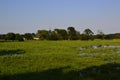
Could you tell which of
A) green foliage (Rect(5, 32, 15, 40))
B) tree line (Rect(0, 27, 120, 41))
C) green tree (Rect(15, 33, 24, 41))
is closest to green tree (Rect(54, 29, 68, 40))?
tree line (Rect(0, 27, 120, 41))

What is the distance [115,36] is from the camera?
5743 inches

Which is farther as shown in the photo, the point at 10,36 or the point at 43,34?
the point at 43,34

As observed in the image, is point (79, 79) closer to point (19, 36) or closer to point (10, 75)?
point (10, 75)

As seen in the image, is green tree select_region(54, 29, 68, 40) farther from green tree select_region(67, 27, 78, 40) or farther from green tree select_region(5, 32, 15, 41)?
green tree select_region(5, 32, 15, 41)

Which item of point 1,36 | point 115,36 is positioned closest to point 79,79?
point 1,36

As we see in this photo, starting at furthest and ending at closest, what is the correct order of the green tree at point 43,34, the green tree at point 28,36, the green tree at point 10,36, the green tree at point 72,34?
1. the green tree at point 28,36
2. the green tree at point 72,34
3. the green tree at point 43,34
4. the green tree at point 10,36

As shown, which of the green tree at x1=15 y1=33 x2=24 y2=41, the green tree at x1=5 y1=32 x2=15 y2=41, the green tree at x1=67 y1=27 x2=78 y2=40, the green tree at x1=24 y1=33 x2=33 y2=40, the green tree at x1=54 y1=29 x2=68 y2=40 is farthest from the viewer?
the green tree at x1=24 y1=33 x2=33 y2=40

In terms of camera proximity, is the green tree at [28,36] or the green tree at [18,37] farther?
the green tree at [28,36]

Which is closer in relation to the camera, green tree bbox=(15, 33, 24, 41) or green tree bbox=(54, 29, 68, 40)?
green tree bbox=(15, 33, 24, 41)

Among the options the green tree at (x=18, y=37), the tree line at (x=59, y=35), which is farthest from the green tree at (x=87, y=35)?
the green tree at (x=18, y=37)

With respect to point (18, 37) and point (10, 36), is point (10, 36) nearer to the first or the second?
point (10, 36)

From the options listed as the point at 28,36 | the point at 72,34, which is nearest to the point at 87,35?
the point at 72,34

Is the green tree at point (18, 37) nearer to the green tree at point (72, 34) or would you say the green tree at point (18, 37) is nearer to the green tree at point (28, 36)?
the green tree at point (28, 36)

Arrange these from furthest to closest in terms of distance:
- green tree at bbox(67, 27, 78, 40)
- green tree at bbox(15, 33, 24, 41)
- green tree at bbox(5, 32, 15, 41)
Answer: green tree at bbox(67, 27, 78, 40) → green tree at bbox(5, 32, 15, 41) → green tree at bbox(15, 33, 24, 41)
